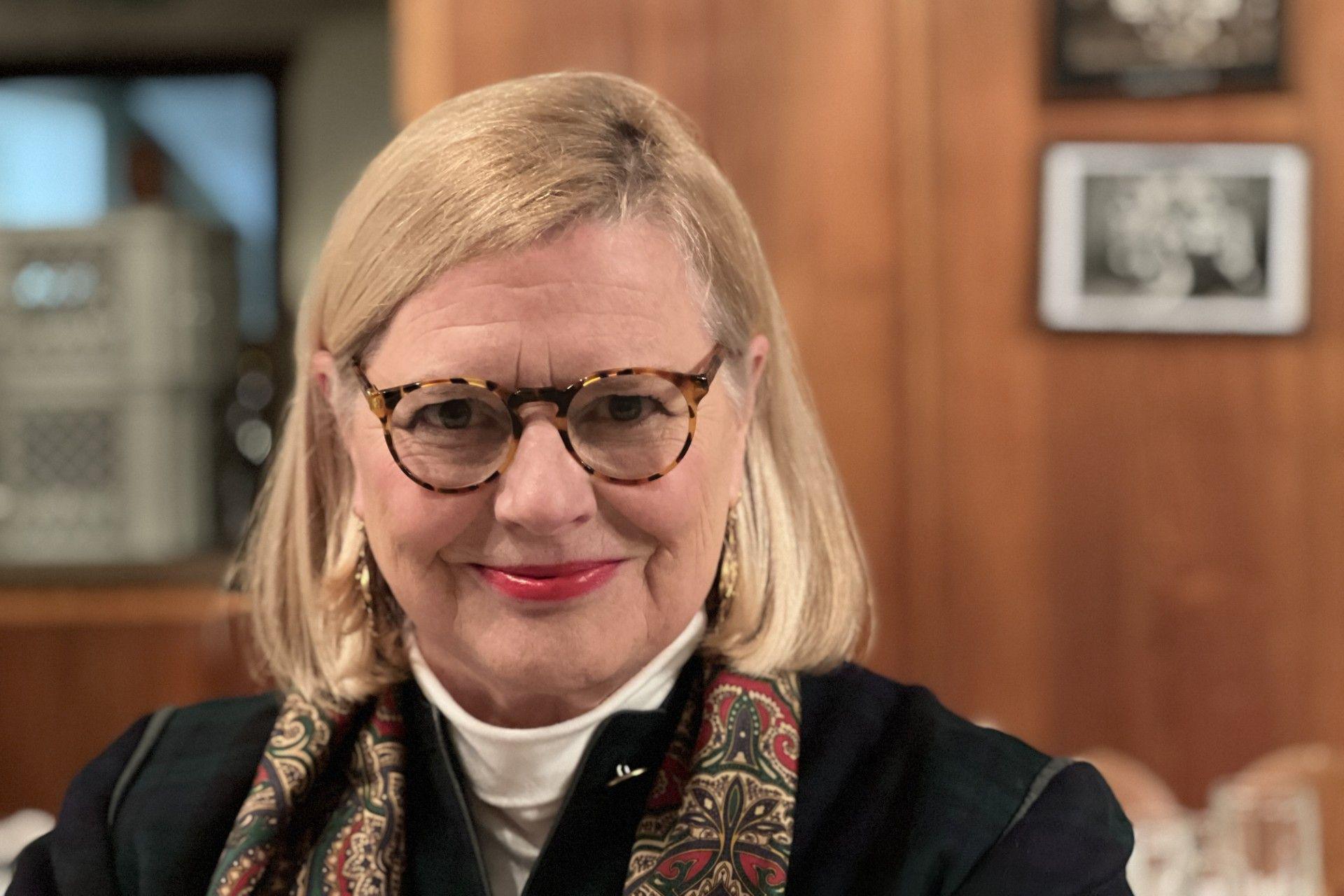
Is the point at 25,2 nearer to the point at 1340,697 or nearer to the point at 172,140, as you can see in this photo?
the point at 172,140

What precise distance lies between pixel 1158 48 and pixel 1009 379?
845 millimetres

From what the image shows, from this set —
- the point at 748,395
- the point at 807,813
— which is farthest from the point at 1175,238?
the point at 807,813

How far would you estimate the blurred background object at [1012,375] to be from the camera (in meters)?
3.11

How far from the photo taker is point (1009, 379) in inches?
124

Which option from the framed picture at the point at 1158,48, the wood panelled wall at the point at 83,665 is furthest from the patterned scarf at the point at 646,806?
the wood panelled wall at the point at 83,665

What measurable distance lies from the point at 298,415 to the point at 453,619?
0.93 ft

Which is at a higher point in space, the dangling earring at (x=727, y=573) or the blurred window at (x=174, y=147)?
the blurred window at (x=174, y=147)

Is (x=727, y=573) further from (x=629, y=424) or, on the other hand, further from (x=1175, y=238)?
(x=1175, y=238)

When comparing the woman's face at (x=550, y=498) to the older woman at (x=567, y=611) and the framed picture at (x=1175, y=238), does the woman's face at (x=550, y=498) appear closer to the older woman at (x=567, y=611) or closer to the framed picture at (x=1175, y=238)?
the older woman at (x=567, y=611)

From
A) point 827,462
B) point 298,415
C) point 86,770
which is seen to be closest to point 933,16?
point 827,462

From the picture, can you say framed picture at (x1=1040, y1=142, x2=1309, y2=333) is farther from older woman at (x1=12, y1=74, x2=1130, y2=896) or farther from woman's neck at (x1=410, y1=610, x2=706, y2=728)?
woman's neck at (x1=410, y1=610, x2=706, y2=728)

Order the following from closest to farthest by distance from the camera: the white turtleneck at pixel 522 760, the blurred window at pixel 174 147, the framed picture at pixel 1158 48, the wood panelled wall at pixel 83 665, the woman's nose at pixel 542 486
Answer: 1. the woman's nose at pixel 542 486
2. the white turtleneck at pixel 522 760
3. the framed picture at pixel 1158 48
4. the wood panelled wall at pixel 83 665
5. the blurred window at pixel 174 147

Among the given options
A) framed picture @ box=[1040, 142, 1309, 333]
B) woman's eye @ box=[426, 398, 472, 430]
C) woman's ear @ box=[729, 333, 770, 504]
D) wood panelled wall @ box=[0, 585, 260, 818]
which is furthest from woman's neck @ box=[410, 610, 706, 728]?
wood panelled wall @ box=[0, 585, 260, 818]

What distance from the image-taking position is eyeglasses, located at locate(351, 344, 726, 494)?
3.46ft
